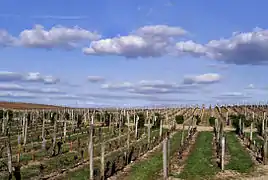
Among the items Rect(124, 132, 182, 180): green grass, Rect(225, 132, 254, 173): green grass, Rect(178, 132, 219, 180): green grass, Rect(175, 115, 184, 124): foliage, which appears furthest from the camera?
Rect(175, 115, 184, 124): foliage

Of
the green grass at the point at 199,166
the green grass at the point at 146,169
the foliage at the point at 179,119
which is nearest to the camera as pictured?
the green grass at the point at 146,169

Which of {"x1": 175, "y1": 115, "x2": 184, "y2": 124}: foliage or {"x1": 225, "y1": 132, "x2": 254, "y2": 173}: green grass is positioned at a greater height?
{"x1": 175, "y1": 115, "x2": 184, "y2": 124}: foliage

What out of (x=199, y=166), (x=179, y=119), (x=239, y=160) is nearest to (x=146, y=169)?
(x=199, y=166)

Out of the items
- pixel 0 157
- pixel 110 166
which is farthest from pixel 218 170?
pixel 0 157

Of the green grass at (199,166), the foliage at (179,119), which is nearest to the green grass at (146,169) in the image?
the green grass at (199,166)

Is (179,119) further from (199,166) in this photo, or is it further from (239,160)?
(199,166)

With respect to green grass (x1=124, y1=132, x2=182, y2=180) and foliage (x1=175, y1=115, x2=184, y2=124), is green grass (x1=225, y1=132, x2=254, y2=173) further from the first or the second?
foliage (x1=175, y1=115, x2=184, y2=124)

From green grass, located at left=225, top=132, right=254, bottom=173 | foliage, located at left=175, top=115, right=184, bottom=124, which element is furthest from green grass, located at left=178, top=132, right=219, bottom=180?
foliage, located at left=175, top=115, right=184, bottom=124

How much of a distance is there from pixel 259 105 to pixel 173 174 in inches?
2787

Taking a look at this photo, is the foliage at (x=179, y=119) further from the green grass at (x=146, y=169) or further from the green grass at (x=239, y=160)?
the green grass at (x=146, y=169)

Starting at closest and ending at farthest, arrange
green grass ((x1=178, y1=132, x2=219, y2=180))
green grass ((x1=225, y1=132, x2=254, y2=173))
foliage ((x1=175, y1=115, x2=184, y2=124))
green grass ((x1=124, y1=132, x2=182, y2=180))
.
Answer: green grass ((x1=124, y1=132, x2=182, y2=180)), green grass ((x1=178, y1=132, x2=219, y2=180)), green grass ((x1=225, y1=132, x2=254, y2=173)), foliage ((x1=175, y1=115, x2=184, y2=124))

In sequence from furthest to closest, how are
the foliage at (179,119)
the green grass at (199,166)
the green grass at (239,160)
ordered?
the foliage at (179,119), the green grass at (239,160), the green grass at (199,166)

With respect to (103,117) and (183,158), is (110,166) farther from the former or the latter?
(103,117)

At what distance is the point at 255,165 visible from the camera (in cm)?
2408
